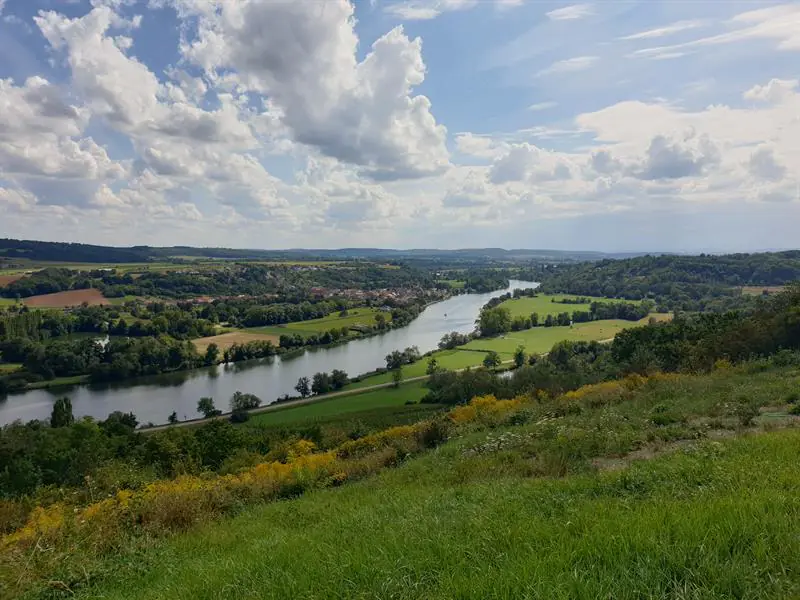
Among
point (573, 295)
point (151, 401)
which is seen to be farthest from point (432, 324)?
point (151, 401)

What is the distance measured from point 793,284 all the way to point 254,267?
13614cm

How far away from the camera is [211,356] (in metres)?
58.2

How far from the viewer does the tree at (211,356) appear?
190 ft

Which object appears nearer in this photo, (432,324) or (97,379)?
(97,379)

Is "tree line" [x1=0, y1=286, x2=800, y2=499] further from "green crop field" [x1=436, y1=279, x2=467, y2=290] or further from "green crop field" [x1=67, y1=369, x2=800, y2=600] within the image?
"green crop field" [x1=436, y1=279, x2=467, y2=290]

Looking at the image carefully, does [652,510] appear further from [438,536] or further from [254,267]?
[254,267]

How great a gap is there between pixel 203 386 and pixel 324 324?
32669 millimetres

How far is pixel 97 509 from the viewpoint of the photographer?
5652 millimetres

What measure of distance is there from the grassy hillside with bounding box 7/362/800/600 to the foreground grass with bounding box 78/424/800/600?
1 centimetres

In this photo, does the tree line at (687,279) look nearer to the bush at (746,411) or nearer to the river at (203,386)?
the river at (203,386)

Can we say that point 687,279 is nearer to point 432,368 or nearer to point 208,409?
point 432,368

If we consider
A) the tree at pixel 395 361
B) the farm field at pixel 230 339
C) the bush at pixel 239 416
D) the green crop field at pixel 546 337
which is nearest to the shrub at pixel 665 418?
the bush at pixel 239 416

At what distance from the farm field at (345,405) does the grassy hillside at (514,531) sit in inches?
1153

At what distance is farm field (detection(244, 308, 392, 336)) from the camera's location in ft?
243
